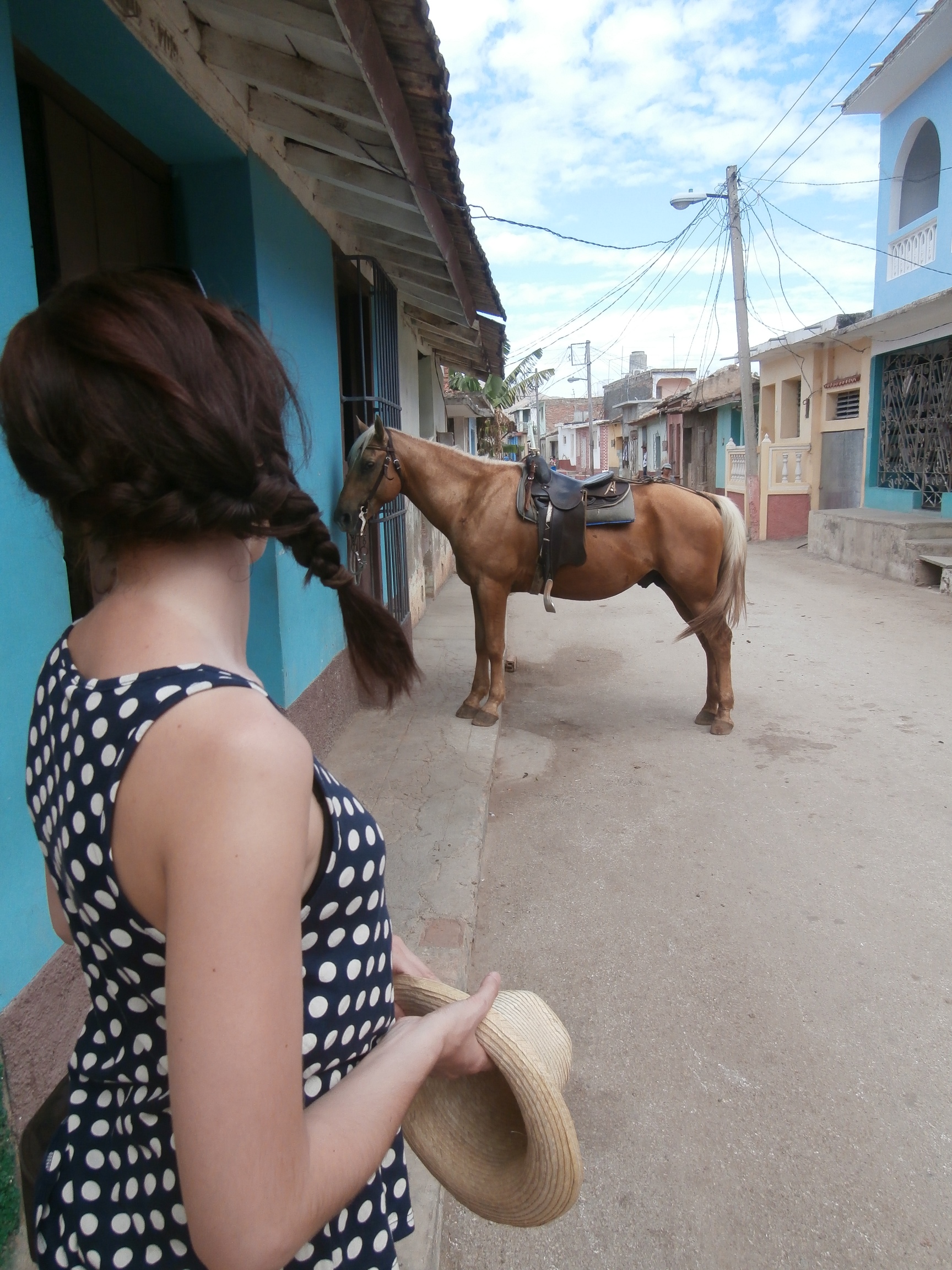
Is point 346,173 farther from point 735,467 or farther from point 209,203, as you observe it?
point 735,467

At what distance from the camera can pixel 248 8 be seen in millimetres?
2307

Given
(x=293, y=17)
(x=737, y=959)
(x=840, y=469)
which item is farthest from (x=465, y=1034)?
(x=840, y=469)

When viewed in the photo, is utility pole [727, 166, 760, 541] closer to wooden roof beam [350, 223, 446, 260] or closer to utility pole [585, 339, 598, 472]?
wooden roof beam [350, 223, 446, 260]

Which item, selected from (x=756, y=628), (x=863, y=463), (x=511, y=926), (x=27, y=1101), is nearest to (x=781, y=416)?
(x=863, y=463)

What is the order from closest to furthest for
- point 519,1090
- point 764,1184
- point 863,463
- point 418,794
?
point 519,1090, point 764,1184, point 418,794, point 863,463

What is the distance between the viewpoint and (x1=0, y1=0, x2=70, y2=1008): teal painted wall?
1699mm

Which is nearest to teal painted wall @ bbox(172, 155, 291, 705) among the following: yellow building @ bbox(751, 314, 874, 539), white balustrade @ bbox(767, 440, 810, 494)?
yellow building @ bbox(751, 314, 874, 539)

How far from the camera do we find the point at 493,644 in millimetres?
5102

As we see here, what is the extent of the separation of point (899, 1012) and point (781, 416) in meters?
16.6

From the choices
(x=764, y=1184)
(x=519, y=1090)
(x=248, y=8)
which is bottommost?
(x=764, y=1184)

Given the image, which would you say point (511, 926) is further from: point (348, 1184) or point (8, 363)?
point (8, 363)

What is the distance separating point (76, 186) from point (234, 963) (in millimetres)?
2621

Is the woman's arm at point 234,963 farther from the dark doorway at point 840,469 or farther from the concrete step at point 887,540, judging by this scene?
the dark doorway at point 840,469

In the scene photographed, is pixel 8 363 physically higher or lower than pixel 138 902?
higher
